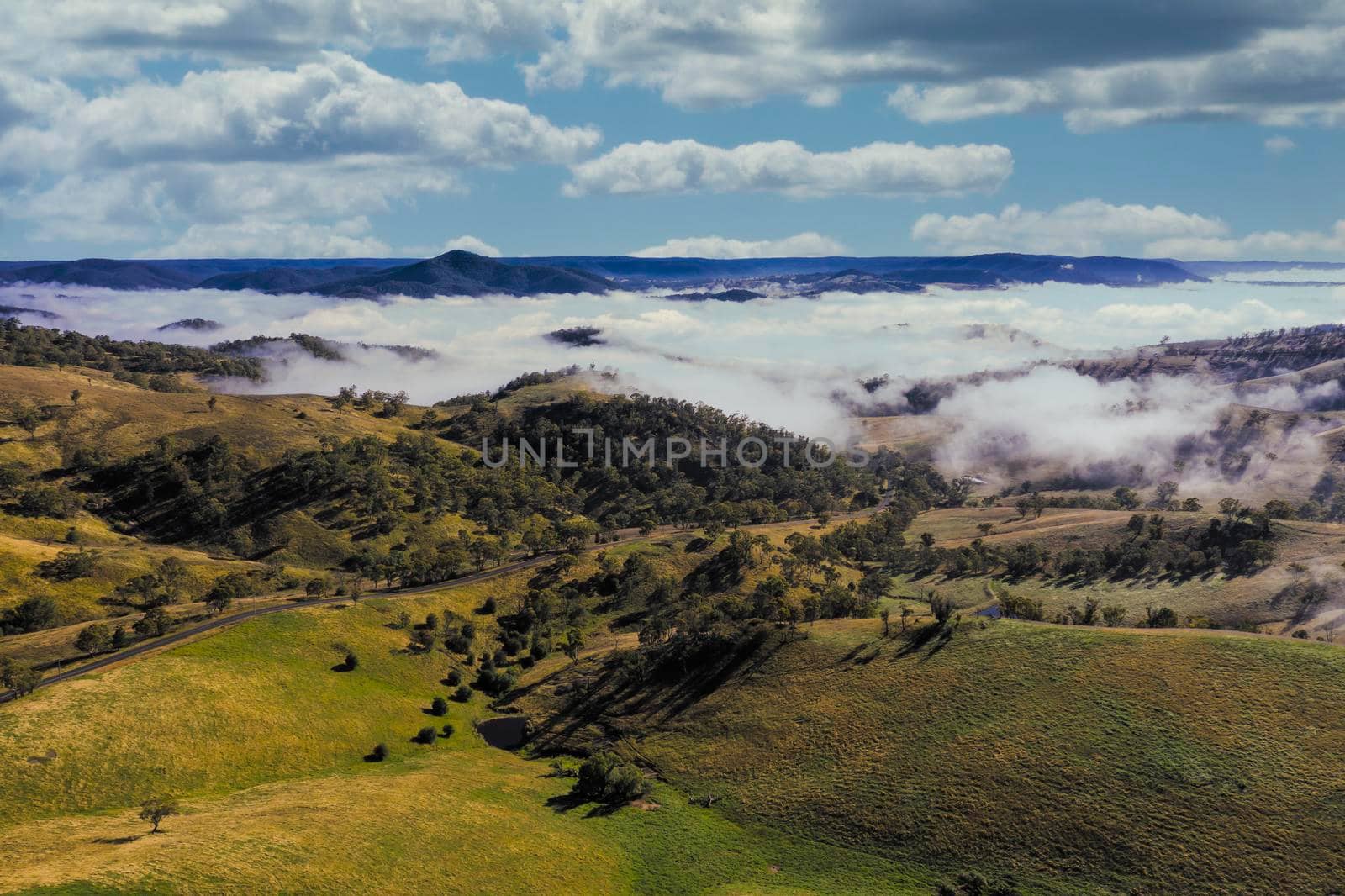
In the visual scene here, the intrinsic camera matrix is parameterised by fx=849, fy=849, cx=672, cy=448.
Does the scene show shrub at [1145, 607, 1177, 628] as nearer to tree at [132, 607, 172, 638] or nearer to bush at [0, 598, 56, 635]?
tree at [132, 607, 172, 638]

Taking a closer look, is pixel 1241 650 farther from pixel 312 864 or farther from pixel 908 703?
pixel 312 864

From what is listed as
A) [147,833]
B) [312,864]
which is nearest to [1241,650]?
[312,864]

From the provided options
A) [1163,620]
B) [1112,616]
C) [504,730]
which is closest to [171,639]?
[504,730]

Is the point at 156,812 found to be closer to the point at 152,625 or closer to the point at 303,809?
the point at 303,809

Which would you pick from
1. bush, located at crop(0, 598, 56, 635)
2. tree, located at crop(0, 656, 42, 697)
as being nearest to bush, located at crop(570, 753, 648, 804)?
tree, located at crop(0, 656, 42, 697)

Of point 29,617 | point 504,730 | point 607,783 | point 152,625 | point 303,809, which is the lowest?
point 504,730

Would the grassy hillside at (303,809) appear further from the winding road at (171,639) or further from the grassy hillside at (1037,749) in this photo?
the grassy hillside at (1037,749)

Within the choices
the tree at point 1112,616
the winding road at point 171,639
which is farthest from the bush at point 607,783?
the tree at point 1112,616
